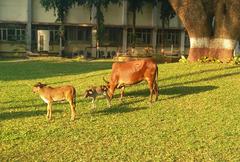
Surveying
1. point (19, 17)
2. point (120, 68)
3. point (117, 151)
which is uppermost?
point (19, 17)

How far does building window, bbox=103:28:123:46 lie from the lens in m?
47.2

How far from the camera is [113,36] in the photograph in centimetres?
4778

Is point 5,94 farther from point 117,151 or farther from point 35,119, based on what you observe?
point 117,151

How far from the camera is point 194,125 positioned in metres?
9.96

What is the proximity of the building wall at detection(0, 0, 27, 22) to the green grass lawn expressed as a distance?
1195 inches

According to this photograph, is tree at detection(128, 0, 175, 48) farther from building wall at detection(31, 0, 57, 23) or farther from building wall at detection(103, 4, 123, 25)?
building wall at detection(31, 0, 57, 23)

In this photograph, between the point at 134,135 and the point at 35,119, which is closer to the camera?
the point at 134,135

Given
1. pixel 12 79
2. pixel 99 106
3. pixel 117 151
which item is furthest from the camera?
pixel 12 79

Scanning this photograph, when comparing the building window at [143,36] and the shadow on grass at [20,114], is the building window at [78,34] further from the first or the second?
the shadow on grass at [20,114]

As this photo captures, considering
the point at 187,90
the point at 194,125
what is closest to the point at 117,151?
the point at 194,125

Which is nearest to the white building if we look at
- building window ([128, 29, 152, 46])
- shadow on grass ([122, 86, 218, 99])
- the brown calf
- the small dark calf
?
building window ([128, 29, 152, 46])

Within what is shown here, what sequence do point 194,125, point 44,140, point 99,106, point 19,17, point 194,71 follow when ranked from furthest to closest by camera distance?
1. point 19,17
2. point 194,71
3. point 99,106
4. point 194,125
5. point 44,140

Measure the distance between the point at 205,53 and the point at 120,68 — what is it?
9.61m

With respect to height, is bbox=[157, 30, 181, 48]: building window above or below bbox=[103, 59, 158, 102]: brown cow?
above
